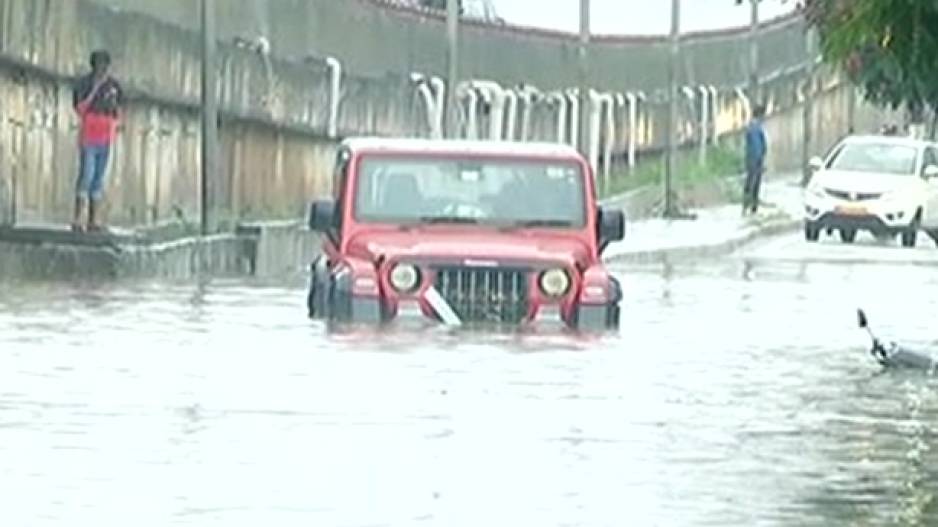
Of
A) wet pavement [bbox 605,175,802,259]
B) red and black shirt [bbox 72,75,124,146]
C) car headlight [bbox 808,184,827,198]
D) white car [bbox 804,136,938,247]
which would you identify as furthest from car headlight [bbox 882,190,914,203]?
red and black shirt [bbox 72,75,124,146]

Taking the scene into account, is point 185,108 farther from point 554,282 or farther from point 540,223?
point 554,282

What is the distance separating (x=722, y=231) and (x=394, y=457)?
39.8 meters

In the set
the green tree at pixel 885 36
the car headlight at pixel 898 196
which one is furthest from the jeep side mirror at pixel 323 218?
the car headlight at pixel 898 196

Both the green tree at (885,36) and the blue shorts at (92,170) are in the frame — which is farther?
the blue shorts at (92,170)

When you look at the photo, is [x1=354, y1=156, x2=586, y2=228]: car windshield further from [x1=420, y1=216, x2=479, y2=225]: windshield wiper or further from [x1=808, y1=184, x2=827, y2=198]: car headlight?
[x1=808, y1=184, x2=827, y2=198]: car headlight

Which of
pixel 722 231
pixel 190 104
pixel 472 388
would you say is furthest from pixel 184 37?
pixel 472 388

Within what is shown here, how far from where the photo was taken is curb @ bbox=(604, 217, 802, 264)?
1766 inches

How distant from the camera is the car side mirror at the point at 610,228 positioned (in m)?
26.2

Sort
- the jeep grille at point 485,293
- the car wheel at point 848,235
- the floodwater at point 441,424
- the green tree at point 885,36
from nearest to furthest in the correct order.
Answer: the floodwater at point 441,424 → the green tree at point 885,36 → the jeep grille at point 485,293 → the car wheel at point 848,235

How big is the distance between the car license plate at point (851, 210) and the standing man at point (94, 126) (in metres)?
21.5

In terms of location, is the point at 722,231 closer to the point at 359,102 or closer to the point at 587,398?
the point at 359,102

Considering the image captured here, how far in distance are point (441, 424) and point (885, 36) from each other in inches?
192

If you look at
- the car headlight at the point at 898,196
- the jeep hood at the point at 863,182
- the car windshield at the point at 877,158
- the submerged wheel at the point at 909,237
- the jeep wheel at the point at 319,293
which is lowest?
the jeep wheel at the point at 319,293

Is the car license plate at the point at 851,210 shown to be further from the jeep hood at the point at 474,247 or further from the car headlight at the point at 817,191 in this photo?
the jeep hood at the point at 474,247
